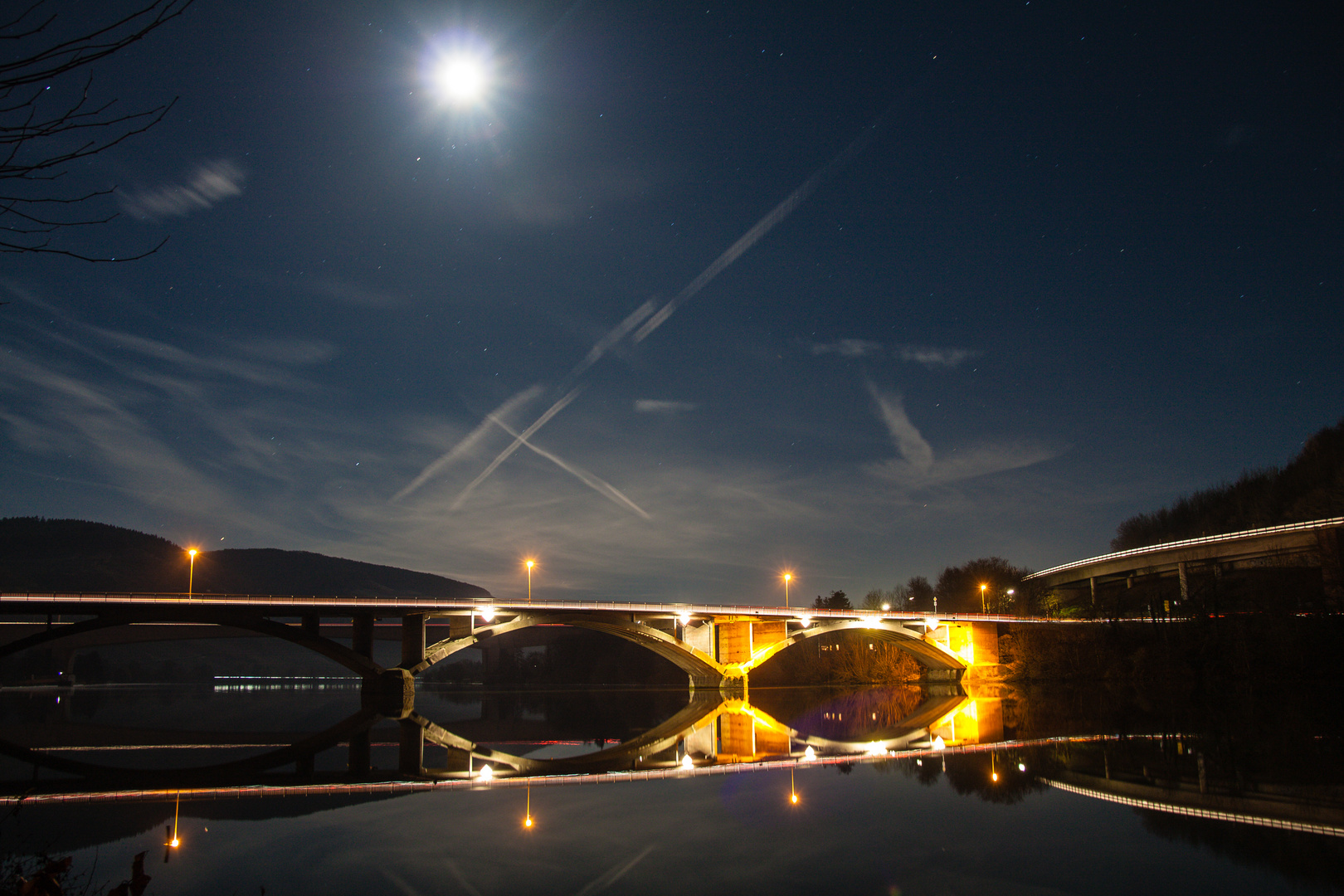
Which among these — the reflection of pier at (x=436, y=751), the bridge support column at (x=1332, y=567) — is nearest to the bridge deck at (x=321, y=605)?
the reflection of pier at (x=436, y=751)

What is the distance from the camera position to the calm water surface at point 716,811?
884cm

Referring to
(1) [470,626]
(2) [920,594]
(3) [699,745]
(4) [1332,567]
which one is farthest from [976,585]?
(3) [699,745]

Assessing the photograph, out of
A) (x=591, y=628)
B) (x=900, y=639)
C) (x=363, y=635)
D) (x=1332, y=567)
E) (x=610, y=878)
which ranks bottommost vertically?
(x=900, y=639)

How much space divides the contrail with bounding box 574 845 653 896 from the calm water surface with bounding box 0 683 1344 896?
0.04 metres

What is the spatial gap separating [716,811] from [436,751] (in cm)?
1429

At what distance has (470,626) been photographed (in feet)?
191

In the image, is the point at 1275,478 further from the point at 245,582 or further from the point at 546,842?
the point at 245,582

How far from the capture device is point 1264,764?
16.2 meters

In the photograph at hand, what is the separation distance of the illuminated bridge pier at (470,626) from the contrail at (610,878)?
44.1m

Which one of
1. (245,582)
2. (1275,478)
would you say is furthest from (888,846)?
(245,582)

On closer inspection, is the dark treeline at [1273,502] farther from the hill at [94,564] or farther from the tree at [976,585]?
the hill at [94,564]

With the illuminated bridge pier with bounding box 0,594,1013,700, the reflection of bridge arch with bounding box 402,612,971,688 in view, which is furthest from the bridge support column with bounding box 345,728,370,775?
the reflection of bridge arch with bounding box 402,612,971,688

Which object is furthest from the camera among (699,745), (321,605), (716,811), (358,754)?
(321,605)

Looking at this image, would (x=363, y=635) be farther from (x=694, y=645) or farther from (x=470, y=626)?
(x=694, y=645)
